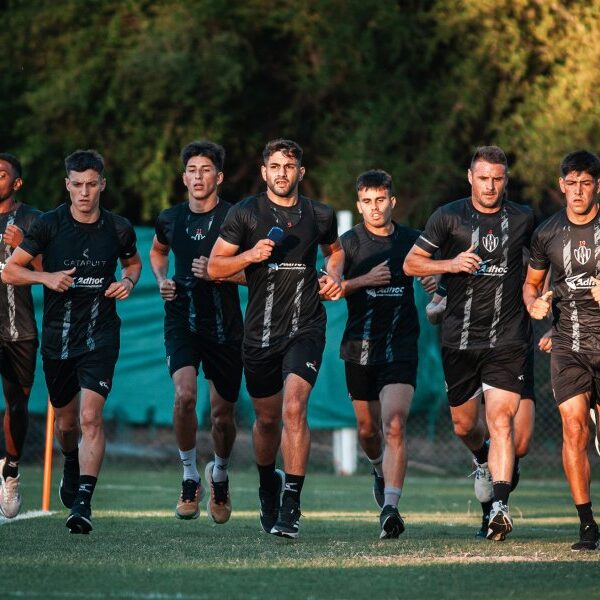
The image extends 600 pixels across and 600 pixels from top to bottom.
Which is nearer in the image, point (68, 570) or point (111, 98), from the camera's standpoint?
point (68, 570)

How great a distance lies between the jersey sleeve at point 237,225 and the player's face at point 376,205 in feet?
4.62

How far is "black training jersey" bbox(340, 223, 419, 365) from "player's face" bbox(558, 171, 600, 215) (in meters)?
1.90

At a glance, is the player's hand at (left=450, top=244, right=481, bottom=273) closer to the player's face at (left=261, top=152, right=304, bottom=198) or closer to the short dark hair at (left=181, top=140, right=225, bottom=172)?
the player's face at (left=261, top=152, right=304, bottom=198)

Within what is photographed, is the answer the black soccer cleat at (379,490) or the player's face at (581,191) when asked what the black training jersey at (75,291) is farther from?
the player's face at (581,191)

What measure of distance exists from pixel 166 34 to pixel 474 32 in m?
4.79

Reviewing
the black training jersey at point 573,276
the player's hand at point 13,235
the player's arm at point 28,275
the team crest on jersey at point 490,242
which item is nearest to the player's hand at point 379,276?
the team crest on jersey at point 490,242

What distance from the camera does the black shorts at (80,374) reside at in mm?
10094

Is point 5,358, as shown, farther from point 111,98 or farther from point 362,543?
point 111,98

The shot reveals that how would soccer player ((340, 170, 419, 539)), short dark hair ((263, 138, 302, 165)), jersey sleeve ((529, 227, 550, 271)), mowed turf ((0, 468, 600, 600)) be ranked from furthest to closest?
soccer player ((340, 170, 419, 539)) → short dark hair ((263, 138, 302, 165)) → jersey sleeve ((529, 227, 550, 271)) → mowed turf ((0, 468, 600, 600))

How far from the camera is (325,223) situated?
10.1 meters

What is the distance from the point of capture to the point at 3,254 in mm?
11141

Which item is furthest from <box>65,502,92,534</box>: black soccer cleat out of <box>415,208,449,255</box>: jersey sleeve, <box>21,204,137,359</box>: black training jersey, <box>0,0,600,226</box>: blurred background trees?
<box>0,0,600,226</box>: blurred background trees

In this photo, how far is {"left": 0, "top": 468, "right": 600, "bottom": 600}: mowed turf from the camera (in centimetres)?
712

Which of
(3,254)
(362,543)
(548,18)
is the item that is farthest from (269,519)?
(548,18)
